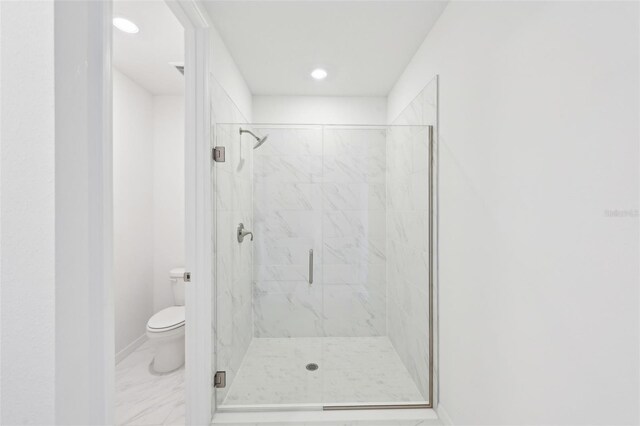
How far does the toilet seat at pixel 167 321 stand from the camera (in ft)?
7.21

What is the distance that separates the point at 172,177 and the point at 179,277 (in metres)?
0.95

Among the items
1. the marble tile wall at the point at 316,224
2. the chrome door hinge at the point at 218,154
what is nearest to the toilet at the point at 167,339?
the marble tile wall at the point at 316,224

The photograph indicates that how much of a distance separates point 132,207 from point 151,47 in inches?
51.7

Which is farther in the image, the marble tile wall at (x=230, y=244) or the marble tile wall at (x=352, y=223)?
the marble tile wall at (x=352, y=223)

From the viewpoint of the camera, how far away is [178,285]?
2756 mm

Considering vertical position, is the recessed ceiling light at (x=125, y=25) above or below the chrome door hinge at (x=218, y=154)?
above

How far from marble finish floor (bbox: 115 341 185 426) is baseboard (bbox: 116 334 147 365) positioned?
0.04 metres
